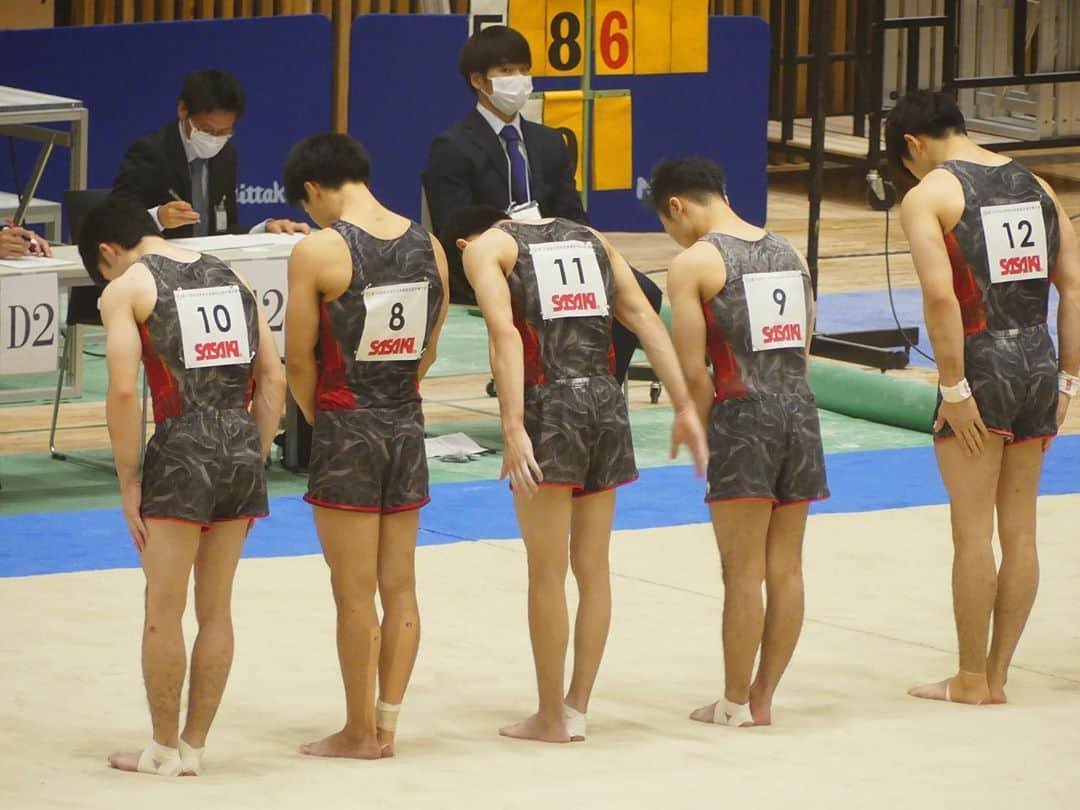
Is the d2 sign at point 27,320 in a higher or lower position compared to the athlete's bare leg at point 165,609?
higher

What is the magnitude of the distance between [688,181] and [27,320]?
3136 millimetres

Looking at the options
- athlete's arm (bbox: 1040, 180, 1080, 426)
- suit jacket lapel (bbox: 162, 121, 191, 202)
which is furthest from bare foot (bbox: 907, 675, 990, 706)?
suit jacket lapel (bbox: 162, 121, 191, 202)

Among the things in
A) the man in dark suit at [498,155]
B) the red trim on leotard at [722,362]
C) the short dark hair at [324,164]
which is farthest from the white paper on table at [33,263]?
the red trim on leotard at [722,362]

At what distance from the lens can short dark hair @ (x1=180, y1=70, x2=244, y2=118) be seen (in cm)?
792

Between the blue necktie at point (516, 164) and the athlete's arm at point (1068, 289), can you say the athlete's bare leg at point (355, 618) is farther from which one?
the blue necktie at point (516, 164)

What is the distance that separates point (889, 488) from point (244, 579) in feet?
8.79

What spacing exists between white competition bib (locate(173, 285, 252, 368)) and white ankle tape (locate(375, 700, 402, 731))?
92cm

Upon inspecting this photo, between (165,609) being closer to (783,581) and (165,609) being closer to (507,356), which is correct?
(507,356)

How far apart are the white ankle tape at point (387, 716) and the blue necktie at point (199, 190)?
361 centimetres

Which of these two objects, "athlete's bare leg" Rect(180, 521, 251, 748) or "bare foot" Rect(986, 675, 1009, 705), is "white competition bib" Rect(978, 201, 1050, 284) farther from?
"athlete's bare leg" Rect(180, 521, 251, 748)

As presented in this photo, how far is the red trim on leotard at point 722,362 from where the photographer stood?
17.3ft

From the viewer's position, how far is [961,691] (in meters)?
5.68

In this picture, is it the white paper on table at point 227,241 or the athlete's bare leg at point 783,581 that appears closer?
the athlete's bare leg at point 783,581

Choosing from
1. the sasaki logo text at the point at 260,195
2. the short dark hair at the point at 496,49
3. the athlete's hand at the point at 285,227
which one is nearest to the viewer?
the short dark hair at the point at 496,49
